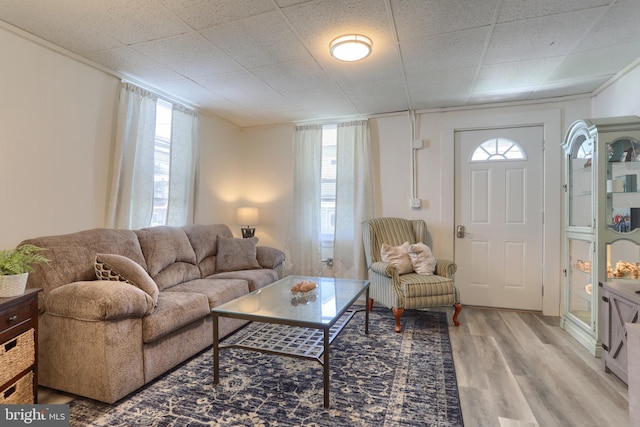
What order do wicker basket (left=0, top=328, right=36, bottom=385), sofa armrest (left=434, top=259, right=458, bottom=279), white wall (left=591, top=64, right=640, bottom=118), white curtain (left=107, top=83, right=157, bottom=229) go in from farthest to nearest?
1. sofa armrest (left=434, top=259, right=458, bottom=279)
2. white curtain (left=107, top=83, right=157, bottom=229)
3. white wall (left=591, top=64, right=640, bottom=118)
4. wicker basket (left=0, top=328, right=36, bottom=385)

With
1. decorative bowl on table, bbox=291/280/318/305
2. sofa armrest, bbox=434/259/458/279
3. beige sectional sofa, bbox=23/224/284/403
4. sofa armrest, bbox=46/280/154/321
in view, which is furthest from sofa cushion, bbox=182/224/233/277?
sofa armrest, bbox=434/259/458/279

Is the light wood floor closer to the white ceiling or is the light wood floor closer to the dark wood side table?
the dark wood side table

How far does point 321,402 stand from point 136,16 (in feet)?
8.85

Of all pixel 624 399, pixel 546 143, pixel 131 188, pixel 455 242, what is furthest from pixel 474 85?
pixel 131 188

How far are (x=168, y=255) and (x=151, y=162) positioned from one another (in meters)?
0.99

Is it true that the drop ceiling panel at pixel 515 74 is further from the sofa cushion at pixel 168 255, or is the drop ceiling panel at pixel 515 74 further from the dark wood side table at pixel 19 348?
the dark wood side table at pixel 19 348

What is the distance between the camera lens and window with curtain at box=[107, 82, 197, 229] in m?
2.94

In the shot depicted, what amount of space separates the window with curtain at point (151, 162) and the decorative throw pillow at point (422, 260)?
2.60 m

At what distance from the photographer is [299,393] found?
1.98 meters

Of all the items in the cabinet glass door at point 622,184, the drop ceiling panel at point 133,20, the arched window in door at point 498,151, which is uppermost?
the drop ceiling panel at point 133,20

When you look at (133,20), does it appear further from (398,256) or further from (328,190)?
(398,256)

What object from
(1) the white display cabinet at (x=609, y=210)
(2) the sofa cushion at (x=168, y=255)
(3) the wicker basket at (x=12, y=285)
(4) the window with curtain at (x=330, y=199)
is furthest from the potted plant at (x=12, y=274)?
(1) the white display cabinet at (x=609, y=210)

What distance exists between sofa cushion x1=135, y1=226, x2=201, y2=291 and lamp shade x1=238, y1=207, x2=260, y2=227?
1139mm

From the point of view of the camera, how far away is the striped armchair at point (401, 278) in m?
3.04
